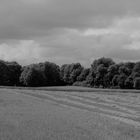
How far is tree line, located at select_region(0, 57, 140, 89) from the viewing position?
134625 millimetres

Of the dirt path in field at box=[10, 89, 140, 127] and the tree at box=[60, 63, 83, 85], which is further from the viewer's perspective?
the tree at box=[60, 63, 83, 85]

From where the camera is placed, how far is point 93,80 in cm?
14650

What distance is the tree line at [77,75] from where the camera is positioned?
134625 millimetres

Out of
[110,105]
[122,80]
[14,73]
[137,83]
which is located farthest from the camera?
[14,73]

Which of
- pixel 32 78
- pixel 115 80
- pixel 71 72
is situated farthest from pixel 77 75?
pixel 115 80

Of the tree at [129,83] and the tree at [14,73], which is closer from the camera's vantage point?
the tree at [129,83]

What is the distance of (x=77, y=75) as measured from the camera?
163000mm

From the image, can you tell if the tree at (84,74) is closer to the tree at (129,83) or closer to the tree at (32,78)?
the tree at (32,78)

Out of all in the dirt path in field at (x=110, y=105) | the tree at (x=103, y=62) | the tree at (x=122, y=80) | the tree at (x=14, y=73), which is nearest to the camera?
the dirt path in field at (x=110, y=105)

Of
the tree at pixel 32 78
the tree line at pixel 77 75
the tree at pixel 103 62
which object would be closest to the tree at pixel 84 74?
the tree line at pixel 77 75

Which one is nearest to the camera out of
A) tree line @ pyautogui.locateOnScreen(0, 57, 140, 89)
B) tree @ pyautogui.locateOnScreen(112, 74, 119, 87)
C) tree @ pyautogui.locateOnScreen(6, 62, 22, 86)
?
tree line @ pyautogui.locateOnScreen(0, 57, 140, 89)

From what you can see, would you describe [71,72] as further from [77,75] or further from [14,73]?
[14,73]

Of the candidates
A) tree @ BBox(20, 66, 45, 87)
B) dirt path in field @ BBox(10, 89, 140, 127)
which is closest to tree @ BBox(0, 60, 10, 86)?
tree @ BBox(20, 66, 45, 87)

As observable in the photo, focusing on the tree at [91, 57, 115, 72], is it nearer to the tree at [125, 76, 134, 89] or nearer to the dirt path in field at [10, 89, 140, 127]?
the tree at [125, 76, 134, 89]
